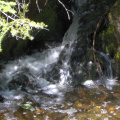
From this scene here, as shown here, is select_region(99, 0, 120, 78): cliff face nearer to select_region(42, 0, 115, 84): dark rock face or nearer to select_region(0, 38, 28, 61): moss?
select_region(42, 0, 115, 84): dark rock face

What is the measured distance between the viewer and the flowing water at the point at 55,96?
10.2 ft

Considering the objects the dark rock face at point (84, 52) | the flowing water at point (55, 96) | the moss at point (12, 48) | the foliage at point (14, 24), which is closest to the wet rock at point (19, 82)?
the flowing water at point (55, 96)

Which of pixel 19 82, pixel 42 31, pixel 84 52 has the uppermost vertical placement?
pixel 42 31

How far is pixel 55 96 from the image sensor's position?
3951mm

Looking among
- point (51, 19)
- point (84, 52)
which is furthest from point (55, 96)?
point (51, 19)

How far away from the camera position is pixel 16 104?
11.5 feet

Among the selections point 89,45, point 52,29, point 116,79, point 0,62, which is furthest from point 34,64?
point 116,79

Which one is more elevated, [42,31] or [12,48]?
[42,31]

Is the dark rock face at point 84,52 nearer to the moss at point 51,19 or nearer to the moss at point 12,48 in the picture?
the moss at point 51,19

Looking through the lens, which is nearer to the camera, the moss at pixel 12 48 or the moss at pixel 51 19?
the moss at pixel 12 48

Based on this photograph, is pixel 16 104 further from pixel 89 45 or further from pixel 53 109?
pixel 89 45

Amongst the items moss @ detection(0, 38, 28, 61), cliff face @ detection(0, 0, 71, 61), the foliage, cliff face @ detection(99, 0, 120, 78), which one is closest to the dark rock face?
cliff face @ detection(99, 0, 120, 78)

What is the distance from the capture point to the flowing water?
3.10 meters

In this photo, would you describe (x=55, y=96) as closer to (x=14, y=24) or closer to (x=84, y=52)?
(x=84, y=52)
